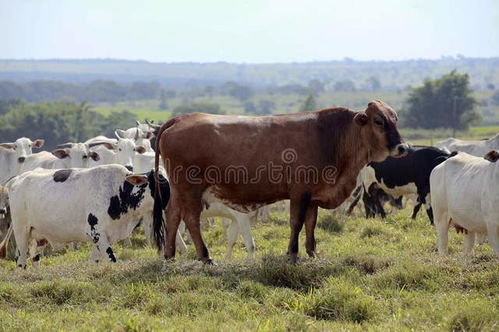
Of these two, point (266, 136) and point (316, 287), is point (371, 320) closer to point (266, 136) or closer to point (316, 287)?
point (316, 287)

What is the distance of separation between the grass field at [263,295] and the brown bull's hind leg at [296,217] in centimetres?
53

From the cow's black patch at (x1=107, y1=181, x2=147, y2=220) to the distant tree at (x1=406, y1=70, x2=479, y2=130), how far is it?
57824 mm

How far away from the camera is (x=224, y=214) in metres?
13.3

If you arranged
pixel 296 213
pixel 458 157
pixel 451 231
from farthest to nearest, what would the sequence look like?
pixel 451 231 < pixel 458 157 < pixel 296 213

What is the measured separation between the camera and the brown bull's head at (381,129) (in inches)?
402

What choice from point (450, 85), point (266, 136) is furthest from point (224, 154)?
point (450, 85)

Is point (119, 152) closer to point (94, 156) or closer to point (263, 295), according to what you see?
point (94, 156)

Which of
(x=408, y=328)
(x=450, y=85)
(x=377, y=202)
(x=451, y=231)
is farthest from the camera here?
(x=450, y=85)

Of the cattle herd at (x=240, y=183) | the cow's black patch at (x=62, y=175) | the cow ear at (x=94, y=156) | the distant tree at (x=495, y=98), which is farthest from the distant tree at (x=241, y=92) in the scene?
the cattle herd at (x=240, y=183)

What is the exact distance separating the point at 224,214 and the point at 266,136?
3228 millimetres

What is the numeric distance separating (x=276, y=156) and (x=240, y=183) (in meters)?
0.53

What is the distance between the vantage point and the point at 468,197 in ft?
35.9

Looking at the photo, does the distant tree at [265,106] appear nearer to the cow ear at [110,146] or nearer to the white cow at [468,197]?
the cow ear at [110,146]

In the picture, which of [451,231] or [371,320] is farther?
[451,231]
